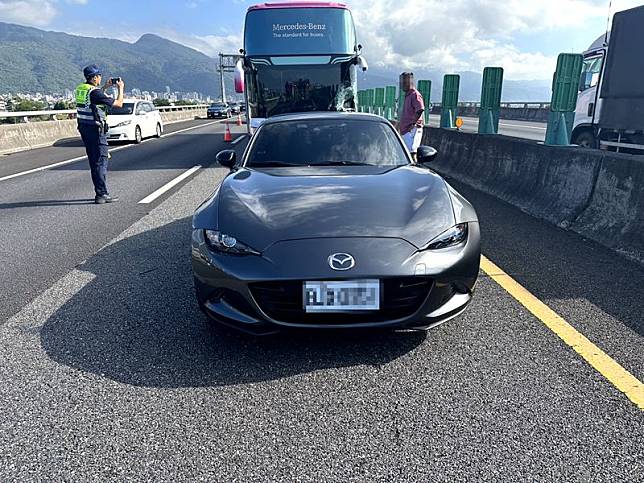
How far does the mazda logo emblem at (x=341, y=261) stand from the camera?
251 centimetres

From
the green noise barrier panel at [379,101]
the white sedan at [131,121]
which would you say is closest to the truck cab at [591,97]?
the green noise barrier panel at [379,101]

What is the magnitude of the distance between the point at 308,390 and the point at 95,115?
604 centimetres

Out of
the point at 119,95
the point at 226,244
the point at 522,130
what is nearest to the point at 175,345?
the point at 226,244

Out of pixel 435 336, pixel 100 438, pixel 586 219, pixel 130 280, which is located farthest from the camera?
pixel 586 219

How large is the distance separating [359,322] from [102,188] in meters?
6.08

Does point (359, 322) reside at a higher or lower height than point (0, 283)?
higher

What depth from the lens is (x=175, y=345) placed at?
9.45 ft

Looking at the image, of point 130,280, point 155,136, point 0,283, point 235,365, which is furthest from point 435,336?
point 155,136

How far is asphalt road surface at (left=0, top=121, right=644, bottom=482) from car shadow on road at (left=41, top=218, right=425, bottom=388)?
0.01 metres

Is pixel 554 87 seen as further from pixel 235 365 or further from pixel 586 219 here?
pixel 235 365

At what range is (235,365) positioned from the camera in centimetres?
267

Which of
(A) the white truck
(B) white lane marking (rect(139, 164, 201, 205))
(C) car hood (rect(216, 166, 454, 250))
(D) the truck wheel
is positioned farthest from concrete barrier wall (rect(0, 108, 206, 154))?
(A) the white truck

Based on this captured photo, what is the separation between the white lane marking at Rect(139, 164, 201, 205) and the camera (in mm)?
7396

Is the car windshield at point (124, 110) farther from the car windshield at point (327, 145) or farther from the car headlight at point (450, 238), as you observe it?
the car headlight at point (450, 238)
